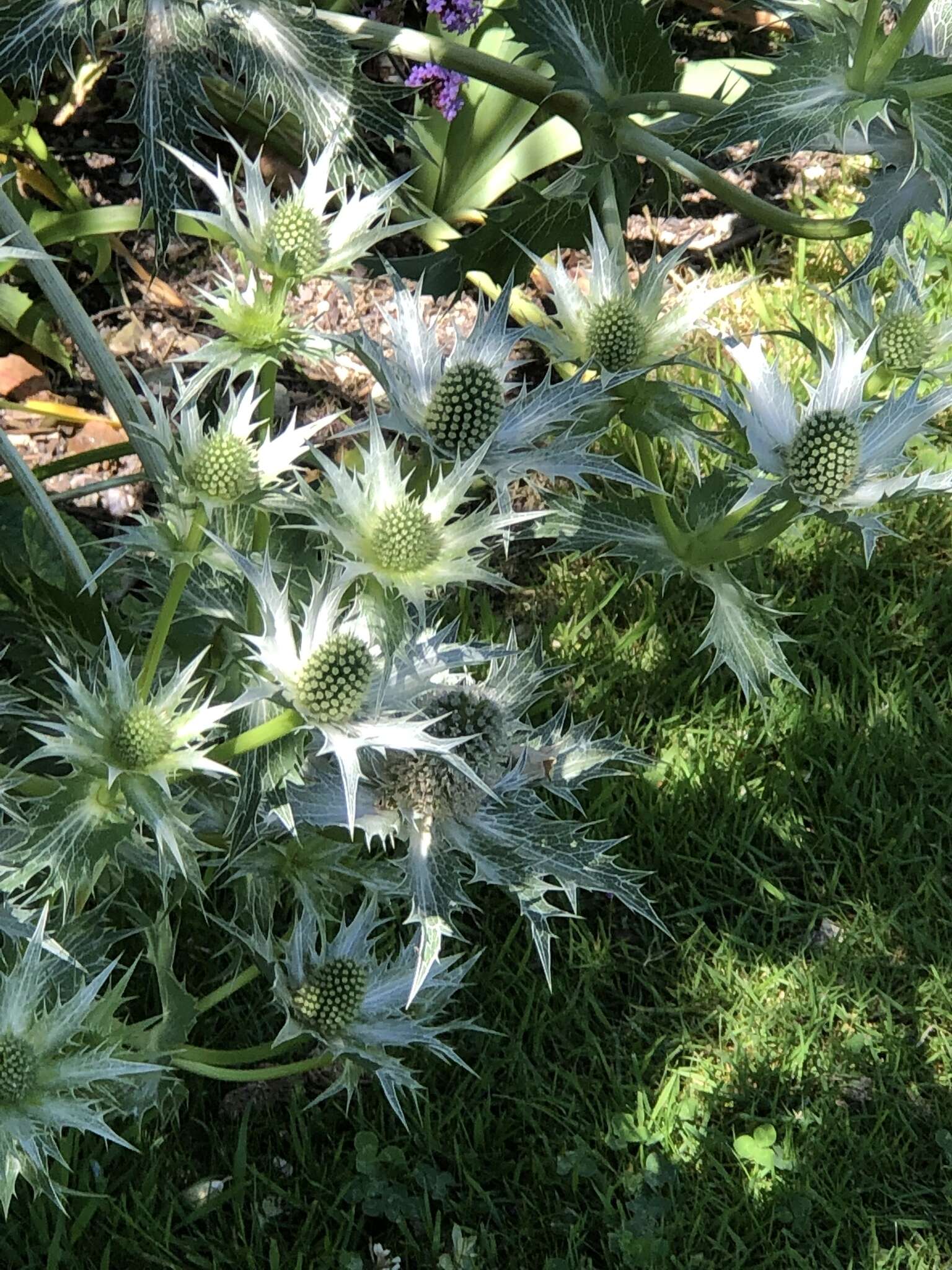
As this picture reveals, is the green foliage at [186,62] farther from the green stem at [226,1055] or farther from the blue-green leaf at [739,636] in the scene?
the green stem at [226,1055]

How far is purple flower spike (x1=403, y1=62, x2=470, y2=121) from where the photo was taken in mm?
2078

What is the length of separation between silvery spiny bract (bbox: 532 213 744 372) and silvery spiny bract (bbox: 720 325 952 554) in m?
0.09

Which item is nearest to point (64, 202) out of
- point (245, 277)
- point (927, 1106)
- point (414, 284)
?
point (414, 284)

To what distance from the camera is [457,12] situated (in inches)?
77.8

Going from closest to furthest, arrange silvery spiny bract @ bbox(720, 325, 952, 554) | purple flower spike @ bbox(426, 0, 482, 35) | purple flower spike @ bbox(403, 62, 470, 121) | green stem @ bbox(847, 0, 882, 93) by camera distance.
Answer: green stem @ bbox(847, 0, 882, 93), silvery spiny bract @ bbox(720, 325, 952, 554), purple flower spike @ bbox(426, 0, 482, 35), purple flower spike @ bbox(403, 62, 470, 121)

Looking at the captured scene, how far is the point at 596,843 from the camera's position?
52.7 inches

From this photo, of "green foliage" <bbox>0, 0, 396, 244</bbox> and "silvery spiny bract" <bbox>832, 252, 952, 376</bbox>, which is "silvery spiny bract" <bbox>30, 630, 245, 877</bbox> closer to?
"green foliage" <bbox>0, 0, 396, 244</bbox>

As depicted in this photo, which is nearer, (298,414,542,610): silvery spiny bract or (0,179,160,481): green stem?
(298,414,542,610): silvery spiny bract

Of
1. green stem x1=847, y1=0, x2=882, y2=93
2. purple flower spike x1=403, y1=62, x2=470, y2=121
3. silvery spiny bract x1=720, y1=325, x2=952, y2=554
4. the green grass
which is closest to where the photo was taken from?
green stem x1=847, y1=0, x2=882, y2=93

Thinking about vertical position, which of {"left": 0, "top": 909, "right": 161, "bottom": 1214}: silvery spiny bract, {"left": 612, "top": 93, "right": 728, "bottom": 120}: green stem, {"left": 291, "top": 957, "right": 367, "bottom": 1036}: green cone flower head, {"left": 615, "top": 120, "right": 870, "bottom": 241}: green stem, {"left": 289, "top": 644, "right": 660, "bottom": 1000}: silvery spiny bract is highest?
{"left": 612, "top": 93, "right": 728, "bottom": 120}: green stem

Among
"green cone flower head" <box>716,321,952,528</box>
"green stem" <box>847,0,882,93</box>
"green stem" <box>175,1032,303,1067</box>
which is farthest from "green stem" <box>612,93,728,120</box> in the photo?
"green stem" <box>175,1032,303,1067</box>

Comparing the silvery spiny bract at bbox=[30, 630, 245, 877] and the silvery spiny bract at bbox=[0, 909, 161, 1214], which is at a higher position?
the silvery spiny bract at bbox=[30, 630, 245, 877]

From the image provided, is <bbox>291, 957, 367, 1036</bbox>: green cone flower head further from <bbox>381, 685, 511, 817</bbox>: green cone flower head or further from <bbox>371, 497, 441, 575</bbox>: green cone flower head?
<bbox>371, 497, 441, 575</bbox>: green cone flower head

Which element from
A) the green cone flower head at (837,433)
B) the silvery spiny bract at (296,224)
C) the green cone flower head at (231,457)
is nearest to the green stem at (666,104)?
the green cone flower head at (837,433)
